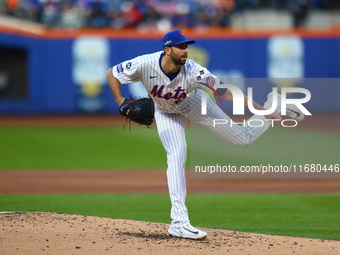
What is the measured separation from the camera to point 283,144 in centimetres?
1456

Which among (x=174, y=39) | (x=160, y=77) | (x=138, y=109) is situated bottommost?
(x=138, y=109)

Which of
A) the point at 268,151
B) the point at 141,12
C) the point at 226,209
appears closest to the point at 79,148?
the point at 268,151

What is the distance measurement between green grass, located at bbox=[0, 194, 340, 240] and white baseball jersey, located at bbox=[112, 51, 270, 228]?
4.20 feet

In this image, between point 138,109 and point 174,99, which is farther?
point 174,99

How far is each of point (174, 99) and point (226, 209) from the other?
283 cm

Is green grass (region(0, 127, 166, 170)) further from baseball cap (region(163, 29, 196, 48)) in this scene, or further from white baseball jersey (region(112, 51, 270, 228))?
baseball cap (region(163, 29, 196, 48))

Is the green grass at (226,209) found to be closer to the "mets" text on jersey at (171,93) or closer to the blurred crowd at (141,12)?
the "mets" text on jersey at (171,93)

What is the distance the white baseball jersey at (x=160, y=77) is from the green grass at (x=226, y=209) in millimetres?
1808

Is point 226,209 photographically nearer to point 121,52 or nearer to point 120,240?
point 120,240

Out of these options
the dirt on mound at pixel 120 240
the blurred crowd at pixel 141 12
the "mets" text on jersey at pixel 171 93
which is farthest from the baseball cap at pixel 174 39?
the blurred crowd at pixel 141 12

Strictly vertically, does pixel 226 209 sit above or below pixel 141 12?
below

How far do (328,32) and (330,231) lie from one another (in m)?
19.4

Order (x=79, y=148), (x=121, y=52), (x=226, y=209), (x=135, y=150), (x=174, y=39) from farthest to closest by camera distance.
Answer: (x=121, y=52) → (x=79, y=148) → (x=135, y=150) → (x=226, y=209) → (x=174, y=39)

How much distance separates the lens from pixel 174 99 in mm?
5578
